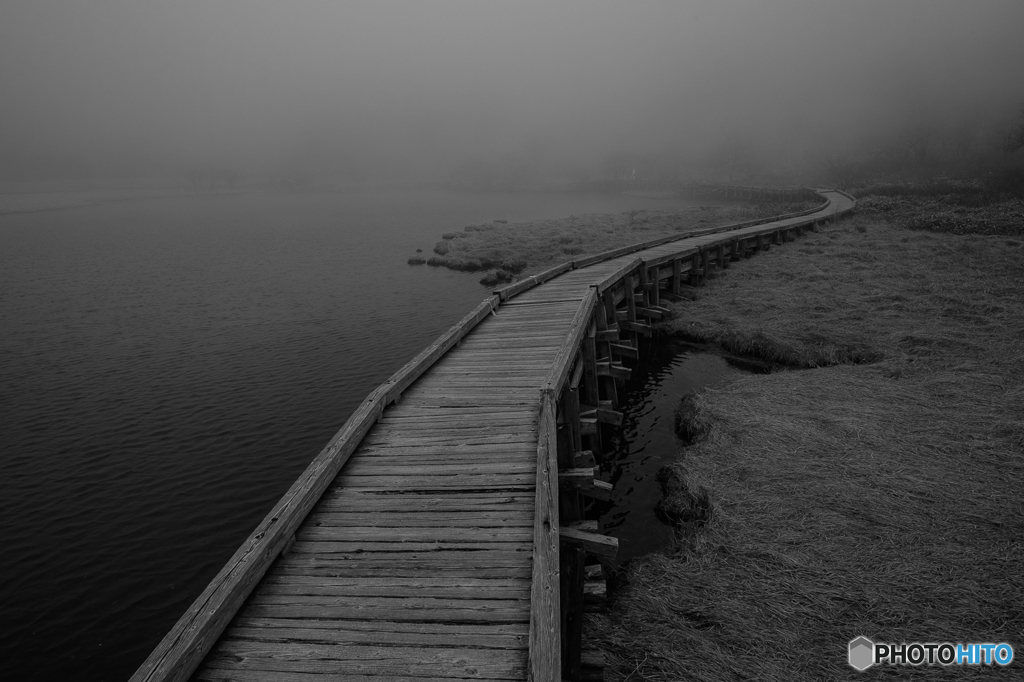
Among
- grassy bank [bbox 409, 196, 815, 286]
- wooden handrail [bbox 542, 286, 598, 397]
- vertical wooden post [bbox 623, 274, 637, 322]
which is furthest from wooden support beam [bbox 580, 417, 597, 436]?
grassy bank [bbox 409, 196, 815, 286]

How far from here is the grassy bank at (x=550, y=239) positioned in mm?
35438

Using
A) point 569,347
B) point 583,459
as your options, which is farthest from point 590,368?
point 583,459

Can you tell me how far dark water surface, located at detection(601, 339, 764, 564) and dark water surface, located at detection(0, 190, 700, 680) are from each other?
750 centimetres

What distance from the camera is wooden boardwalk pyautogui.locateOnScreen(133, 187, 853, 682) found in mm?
4723

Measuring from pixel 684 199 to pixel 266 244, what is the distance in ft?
251

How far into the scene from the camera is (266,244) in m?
54.2

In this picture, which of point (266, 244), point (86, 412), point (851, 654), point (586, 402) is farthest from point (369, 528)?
point (266, 244)

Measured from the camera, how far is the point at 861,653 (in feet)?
20.4

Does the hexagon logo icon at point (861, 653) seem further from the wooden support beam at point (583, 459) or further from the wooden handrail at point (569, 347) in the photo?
the wooden handrail at point (569, 347)

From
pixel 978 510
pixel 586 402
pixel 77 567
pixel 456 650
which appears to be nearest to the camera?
pixel 456 650

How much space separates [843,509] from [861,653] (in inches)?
116

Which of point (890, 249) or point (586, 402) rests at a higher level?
point (890, 249)

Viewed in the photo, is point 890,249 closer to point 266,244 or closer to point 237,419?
point 237,419

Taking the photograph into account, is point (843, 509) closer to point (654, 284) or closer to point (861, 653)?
point (861, 653)
